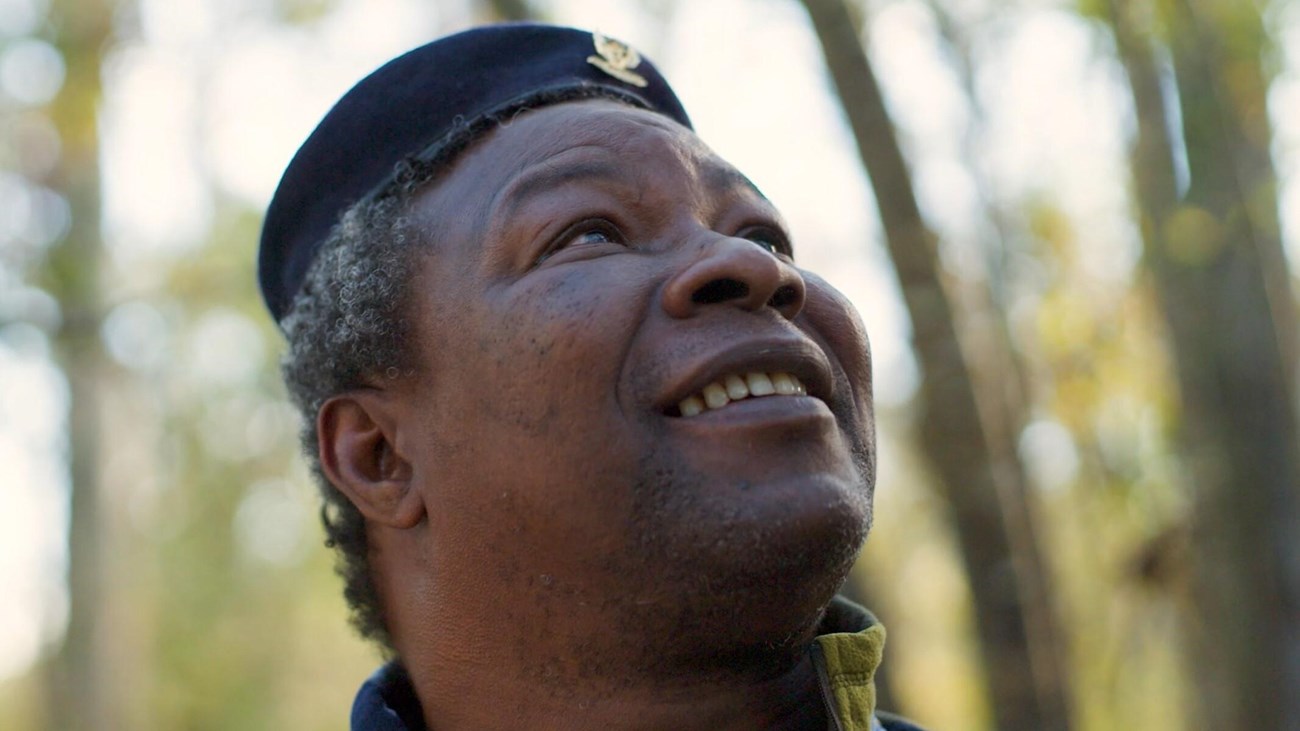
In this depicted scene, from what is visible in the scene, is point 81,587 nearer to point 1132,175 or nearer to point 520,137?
point 1132,175

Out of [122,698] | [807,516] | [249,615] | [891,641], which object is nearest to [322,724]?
[249,615]

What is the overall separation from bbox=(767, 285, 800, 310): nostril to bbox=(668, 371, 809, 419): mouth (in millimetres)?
161

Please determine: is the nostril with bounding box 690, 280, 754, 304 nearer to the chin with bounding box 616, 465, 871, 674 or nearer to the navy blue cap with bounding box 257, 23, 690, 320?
the chin with bounding box 616, 465, 871, 674

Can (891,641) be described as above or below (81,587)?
below


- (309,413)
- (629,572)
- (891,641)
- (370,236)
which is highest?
(370,236)

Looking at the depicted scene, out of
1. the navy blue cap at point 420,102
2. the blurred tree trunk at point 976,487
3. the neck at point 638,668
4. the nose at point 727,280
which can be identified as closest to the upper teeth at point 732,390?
the nose at point 727,280

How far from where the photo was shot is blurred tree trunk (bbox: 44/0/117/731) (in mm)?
11234

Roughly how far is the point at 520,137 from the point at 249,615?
24174 mm

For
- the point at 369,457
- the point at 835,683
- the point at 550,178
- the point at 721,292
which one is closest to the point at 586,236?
the point at 550,178

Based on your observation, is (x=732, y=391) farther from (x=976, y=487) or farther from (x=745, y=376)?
(x=976, y=487)

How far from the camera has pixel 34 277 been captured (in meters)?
12.0

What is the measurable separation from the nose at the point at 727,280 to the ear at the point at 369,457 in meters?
0.70

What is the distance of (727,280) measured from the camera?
92.6 inches

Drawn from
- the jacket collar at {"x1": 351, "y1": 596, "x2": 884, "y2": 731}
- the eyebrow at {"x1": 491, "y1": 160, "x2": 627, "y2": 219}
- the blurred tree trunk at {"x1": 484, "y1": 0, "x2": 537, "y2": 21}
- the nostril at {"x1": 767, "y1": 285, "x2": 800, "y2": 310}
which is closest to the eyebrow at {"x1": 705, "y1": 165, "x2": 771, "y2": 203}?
the eyebrow at {"x1": 491, "y1": 160, "x2": 627, "y2": 219}
